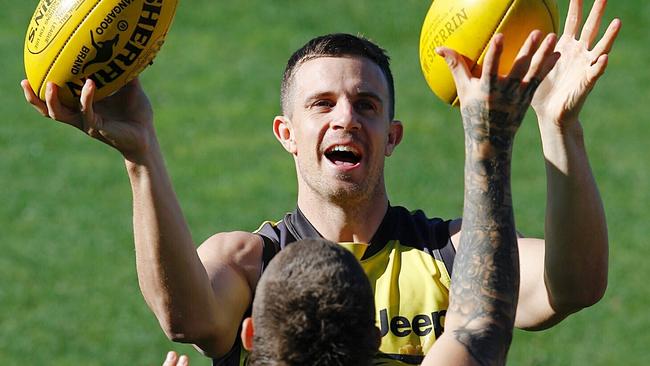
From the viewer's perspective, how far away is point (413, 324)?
6328 mm

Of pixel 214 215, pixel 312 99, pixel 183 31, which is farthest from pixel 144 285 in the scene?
pixel 183 31

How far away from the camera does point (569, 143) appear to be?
5895 mm

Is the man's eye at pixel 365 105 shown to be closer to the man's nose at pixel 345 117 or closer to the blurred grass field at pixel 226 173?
the man's nose at pixel 345 117

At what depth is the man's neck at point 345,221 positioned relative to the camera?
22.0ft

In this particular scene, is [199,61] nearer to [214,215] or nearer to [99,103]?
[214,215]

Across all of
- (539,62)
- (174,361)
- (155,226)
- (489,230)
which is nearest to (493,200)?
(489,230)

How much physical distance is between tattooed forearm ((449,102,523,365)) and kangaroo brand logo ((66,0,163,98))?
1.67 metres

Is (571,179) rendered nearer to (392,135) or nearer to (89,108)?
(392,135)

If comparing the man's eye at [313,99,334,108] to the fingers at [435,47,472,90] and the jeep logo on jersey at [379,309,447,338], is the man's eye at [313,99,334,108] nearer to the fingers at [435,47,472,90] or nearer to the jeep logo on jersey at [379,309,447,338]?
the jeep logo on jersey at [379,309,447,338]

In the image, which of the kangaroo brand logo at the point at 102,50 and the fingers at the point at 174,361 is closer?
the fingers at the point at 174,361

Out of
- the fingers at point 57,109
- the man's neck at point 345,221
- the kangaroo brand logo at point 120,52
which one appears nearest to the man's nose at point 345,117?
the man's neck at point 345,221

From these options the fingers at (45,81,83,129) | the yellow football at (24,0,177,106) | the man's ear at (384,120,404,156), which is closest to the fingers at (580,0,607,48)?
the man's ear at (384,120,404,156)

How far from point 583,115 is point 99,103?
13.5m

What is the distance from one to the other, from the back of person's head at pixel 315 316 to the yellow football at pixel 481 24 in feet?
5.98
